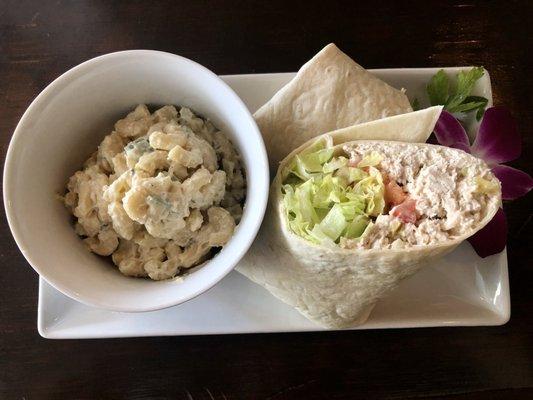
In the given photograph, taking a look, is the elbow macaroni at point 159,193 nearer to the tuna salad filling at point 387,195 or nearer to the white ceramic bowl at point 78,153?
the white ceramic bowl at point 78,153

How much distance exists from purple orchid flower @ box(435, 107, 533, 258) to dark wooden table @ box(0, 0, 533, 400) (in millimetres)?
111

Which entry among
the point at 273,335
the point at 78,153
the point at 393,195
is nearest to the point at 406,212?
the point at 393,195

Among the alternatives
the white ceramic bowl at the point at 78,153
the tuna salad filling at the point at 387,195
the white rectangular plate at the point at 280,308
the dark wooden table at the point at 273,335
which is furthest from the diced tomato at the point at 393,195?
the dark wooden table at the point at 273,335

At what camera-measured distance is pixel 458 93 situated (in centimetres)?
129

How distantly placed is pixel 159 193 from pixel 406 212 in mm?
450

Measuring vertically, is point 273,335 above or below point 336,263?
below

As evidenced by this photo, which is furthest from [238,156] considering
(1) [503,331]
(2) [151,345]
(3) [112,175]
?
(1) [503,331]

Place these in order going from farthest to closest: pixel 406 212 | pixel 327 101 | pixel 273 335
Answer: pixel 273 335 < pixel 327 101 < pixel 406 212

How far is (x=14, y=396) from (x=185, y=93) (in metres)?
0.87

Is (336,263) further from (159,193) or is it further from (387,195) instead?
(159,193)

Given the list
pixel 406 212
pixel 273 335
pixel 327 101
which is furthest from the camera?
pixel 273 335

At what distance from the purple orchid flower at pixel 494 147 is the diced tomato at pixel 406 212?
0.33m

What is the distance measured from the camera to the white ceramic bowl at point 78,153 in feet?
3.40

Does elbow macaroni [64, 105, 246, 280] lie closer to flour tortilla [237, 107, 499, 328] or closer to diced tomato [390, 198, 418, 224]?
flour tortilla [237, 107, 499, 328]
